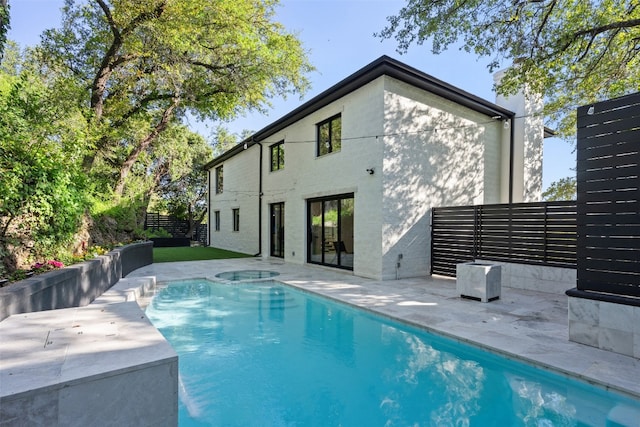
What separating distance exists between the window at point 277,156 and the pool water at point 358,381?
908 centimetres

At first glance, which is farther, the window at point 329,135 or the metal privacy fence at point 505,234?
the window at point 329,135

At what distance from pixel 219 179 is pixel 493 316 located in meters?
18.1

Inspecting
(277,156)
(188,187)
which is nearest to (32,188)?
(277,156)

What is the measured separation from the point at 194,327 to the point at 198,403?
2.42 m

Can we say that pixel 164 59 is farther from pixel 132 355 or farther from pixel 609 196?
pixel 609 196

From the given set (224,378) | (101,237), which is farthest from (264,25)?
(224,378)

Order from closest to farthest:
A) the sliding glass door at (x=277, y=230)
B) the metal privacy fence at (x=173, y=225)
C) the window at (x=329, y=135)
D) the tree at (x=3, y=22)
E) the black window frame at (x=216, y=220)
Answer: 1. the tree at (x=3, y=22)
2. the window at (x=329, y=135)
3. the sliding glass door at (x=277, y=230)
4. the black window frame at (x=216, y=220)
5. the metal privacy fence at (x=173, y=225)

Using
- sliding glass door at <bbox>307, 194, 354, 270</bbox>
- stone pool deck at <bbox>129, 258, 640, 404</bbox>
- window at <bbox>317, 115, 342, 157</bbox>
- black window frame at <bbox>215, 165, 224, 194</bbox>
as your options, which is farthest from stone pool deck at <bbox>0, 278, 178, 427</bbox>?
black window frame at <bbox>215, 165, 224, 194</bbox>

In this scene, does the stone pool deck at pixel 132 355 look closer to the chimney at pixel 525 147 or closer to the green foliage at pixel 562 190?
the chimney at pixel 525 147

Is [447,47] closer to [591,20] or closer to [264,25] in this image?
[591,20]

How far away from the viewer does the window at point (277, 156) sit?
45.5 feet

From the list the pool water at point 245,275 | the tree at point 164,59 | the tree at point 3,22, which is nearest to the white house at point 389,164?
the pool water at point 245,275

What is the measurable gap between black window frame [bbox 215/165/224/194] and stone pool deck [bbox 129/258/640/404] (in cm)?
1058

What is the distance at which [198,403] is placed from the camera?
315cm
